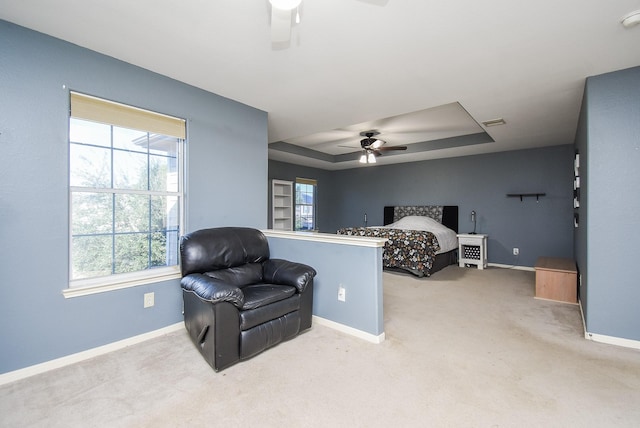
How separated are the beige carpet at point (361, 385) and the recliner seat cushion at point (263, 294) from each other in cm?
42

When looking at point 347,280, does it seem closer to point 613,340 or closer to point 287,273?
point 287,273

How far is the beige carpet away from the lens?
1.58m

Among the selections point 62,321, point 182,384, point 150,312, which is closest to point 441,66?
point 182,384

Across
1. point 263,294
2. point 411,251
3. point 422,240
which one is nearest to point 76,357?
point 263,294

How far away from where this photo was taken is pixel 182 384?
74.0 inches

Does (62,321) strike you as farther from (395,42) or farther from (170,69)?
(395,42)

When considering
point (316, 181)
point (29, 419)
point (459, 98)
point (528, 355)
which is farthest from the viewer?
point (316, 181)

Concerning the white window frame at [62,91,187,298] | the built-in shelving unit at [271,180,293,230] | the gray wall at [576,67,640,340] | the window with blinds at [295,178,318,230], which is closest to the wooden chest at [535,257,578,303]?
the gray wall at [576,67,640,340]

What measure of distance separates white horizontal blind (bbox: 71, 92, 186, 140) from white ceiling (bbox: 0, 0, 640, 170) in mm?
389

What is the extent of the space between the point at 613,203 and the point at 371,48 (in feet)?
8.02

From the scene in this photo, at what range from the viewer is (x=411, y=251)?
476 cm

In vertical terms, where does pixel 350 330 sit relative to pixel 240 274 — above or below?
below

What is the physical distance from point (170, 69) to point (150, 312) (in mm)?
2152

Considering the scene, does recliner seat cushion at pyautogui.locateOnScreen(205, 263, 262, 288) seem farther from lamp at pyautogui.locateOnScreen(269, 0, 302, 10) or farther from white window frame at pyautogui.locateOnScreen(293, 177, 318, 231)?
white window frame at pyautogui.locateOnScreen(293, 177, 318, 231)
